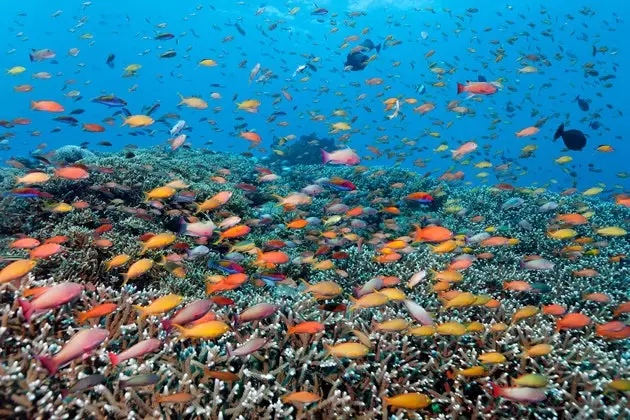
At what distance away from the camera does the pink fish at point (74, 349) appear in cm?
225

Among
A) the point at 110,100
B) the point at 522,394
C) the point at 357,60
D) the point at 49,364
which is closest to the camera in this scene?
the point at 49,364

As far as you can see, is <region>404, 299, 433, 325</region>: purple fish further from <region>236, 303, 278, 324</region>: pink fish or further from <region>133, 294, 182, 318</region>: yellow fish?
<region>133, 294, 182, 318</region>: yellow fish

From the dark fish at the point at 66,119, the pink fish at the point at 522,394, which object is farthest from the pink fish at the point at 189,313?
the dark fish at the point at 66,119

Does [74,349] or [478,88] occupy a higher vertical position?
[478,88]

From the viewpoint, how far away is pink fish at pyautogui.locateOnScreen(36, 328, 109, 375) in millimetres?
2248

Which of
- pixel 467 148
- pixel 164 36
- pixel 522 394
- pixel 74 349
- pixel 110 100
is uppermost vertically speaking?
pixel 164 36

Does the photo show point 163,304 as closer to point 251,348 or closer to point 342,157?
point 251,348

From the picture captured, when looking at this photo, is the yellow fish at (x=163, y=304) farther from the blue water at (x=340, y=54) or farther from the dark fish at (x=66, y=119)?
the blue water at (x=340, y=54)

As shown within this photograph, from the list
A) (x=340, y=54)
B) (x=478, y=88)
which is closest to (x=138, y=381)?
(x=478, y=88)

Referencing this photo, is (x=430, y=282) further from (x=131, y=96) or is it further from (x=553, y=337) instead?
(x=131, y=96)

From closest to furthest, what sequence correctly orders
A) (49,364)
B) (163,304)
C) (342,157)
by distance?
(49,364) → (163,304) → (342,157)

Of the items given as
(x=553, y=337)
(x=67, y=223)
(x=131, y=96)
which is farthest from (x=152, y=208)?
(x=131, y=96)

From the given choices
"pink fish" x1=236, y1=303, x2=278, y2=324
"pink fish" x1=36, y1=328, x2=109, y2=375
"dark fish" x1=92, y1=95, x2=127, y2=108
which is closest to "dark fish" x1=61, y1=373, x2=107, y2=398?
"pink fish" x1=36, y1=328, x2=109, y2=375

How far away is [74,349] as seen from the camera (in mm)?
2365
